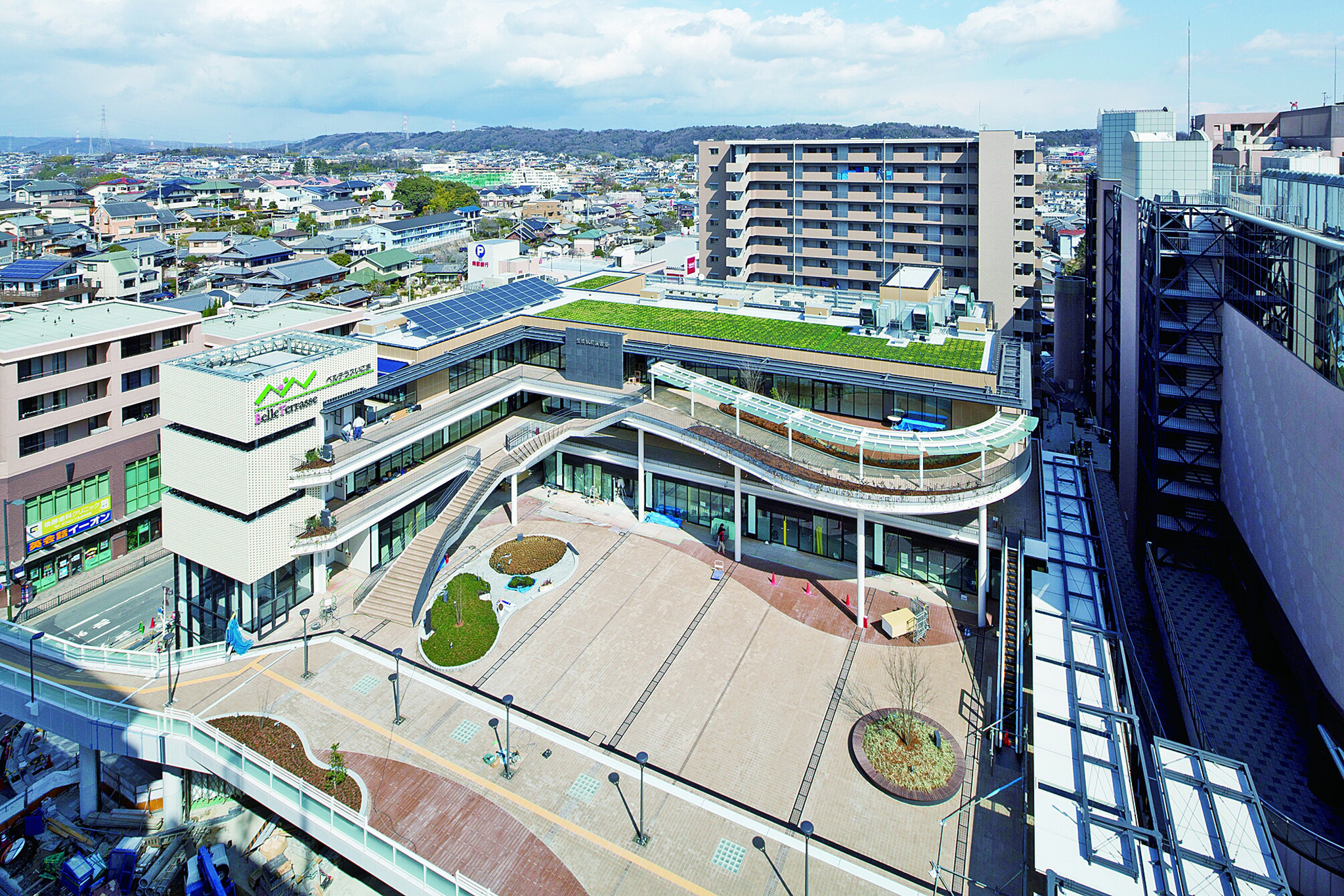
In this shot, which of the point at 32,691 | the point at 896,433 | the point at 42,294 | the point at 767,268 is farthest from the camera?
the point at 767,268

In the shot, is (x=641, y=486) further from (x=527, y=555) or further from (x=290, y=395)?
(x=290, y=395)

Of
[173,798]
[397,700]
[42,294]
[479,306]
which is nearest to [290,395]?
[397,700]

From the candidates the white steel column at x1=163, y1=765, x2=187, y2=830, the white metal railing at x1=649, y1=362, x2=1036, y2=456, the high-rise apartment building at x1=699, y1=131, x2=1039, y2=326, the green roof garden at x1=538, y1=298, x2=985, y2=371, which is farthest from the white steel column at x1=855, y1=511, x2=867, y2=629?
the high-rise apartment building at x1=699, y1=131, x2=1039, y2=326

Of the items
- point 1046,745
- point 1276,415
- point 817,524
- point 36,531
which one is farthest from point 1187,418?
point 36,531

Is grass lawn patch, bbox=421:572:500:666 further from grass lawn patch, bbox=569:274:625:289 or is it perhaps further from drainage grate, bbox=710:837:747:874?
grass lawn patch, bbox=569:274:625:289

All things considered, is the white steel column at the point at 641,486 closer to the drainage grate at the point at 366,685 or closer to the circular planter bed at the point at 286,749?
the drainage grate at the point at 366,685

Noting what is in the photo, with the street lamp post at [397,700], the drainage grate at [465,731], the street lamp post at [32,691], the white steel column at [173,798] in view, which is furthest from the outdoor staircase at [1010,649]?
the street lamp post at [32,691]
